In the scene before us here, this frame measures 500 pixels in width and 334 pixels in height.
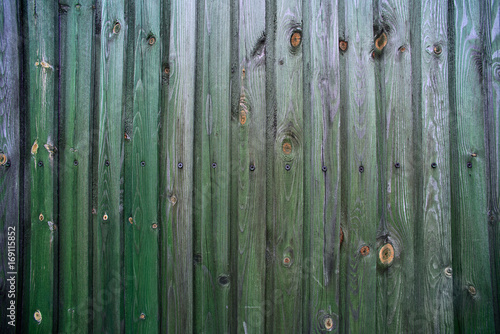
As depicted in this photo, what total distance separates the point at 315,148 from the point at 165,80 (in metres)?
0.92

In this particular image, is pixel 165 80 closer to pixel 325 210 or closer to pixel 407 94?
pixel 325 210

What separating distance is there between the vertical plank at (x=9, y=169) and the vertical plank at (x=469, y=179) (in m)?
2.44

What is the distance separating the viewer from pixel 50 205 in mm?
1433

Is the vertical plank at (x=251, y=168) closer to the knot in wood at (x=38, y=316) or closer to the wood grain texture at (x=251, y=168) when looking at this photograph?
the wood grain texture at (x=251, y=168)

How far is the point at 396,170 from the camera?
1.35 meters

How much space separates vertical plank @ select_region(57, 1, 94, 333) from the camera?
1415mm

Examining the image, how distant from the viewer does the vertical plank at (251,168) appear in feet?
4.41

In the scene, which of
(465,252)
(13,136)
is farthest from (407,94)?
(13,136)

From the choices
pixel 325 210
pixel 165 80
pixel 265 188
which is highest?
pixel 165 80

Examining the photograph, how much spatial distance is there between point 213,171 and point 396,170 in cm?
99

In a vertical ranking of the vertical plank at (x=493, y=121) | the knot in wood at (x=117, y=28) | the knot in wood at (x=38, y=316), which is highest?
the knot in wood at (x=117, y=28)

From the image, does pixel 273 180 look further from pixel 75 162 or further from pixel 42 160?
pixel 42 160

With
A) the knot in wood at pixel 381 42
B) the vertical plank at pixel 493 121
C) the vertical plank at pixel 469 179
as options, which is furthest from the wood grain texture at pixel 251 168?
the vertical plank at pixel 493 121

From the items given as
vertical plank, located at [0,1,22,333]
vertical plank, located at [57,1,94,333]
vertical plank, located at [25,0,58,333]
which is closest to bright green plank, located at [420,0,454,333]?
vertical plank, located at [57,1,94,333]
